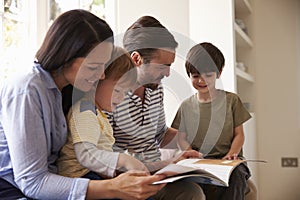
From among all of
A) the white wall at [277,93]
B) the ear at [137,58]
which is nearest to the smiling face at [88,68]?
the ear at [137,58]

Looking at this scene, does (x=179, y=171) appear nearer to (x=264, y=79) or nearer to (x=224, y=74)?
(x=224, y=74)

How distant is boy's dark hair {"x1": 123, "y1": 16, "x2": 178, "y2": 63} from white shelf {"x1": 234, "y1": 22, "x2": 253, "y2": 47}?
0.96 metres

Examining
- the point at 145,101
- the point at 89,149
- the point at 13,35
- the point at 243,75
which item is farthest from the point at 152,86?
the point at 243,75

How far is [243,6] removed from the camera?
2701 millimetres

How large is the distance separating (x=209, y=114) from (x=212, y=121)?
4cm

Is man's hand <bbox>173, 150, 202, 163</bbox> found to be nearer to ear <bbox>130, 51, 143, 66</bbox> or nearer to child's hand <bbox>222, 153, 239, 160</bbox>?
child's hand <bbox>222, 153, 239, 160</bbox>

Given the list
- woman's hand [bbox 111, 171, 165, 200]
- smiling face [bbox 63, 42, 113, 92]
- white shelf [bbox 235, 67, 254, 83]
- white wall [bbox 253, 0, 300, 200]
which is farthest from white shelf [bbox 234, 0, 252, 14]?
woman's hand [bbox 111, 171, 165, 200]

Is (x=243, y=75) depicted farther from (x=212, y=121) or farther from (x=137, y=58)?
(x=137, y=58)

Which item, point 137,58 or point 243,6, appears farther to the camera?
point 243,6

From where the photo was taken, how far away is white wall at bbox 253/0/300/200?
281 cm

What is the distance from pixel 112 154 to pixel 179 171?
19 centimetres

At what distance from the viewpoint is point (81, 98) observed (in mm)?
1111

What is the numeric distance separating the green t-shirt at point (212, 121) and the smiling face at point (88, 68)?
0.81 m

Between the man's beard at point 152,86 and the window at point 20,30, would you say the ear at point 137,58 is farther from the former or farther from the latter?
the window at point 20,30
